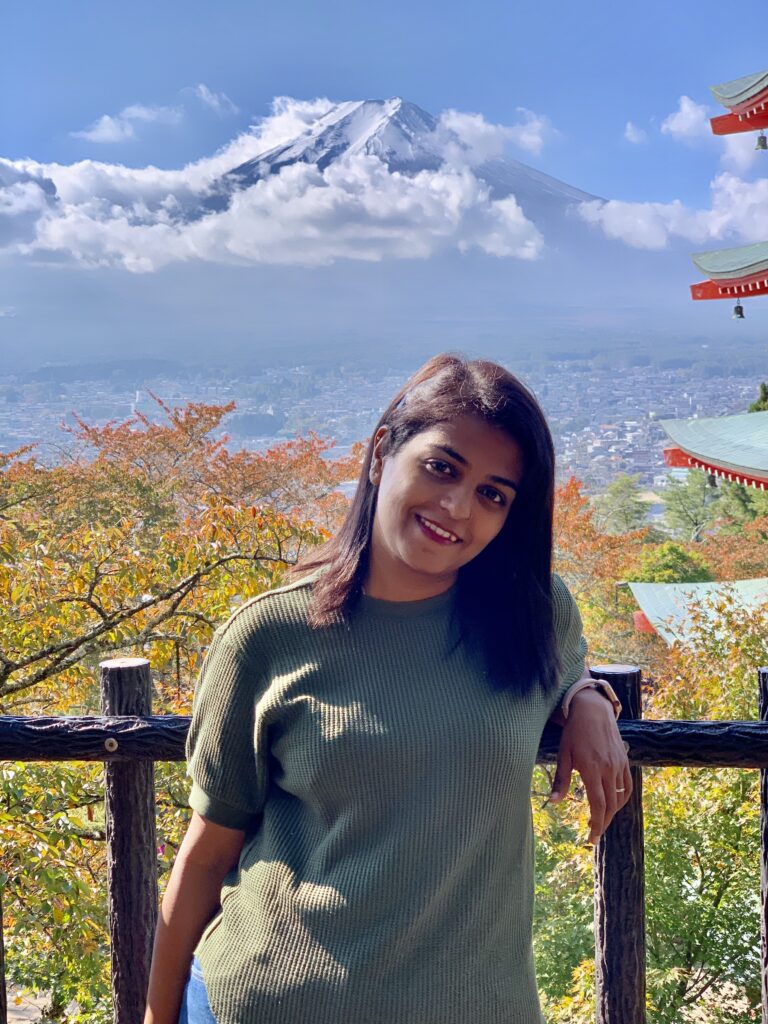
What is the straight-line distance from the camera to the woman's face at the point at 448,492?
1159mm

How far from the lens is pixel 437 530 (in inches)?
45.8

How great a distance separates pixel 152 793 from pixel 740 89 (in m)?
9.52

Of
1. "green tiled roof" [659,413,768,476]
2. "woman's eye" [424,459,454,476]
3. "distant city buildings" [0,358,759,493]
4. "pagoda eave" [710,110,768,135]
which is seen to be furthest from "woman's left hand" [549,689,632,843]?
"distant city buildings" [0,358,759,493]

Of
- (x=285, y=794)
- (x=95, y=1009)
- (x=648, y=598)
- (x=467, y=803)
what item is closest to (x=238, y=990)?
(x=285, y=794)

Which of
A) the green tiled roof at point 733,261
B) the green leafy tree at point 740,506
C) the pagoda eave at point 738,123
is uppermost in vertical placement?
the pagoda eave at point 738,123

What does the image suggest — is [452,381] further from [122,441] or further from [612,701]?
[122,441]

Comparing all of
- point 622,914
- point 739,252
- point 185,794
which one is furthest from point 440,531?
point 739,252

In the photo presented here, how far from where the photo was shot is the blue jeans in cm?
116

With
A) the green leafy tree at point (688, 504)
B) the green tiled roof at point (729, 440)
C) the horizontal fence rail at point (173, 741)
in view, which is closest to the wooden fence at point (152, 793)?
the horizontal fence rail at point (173, 741)

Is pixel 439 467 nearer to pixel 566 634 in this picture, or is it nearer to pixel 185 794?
pixel 566 634

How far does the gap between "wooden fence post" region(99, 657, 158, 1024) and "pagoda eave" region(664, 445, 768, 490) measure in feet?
26.3

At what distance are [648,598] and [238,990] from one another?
1177 cm

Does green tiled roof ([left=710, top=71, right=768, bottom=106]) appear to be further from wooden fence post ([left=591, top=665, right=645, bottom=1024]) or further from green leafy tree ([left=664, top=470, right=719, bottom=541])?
green leafy tree ([left=664, top=470, right=719, bottom=541])

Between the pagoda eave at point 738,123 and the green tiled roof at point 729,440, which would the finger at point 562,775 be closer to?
the green tiled roof at point 729,440
